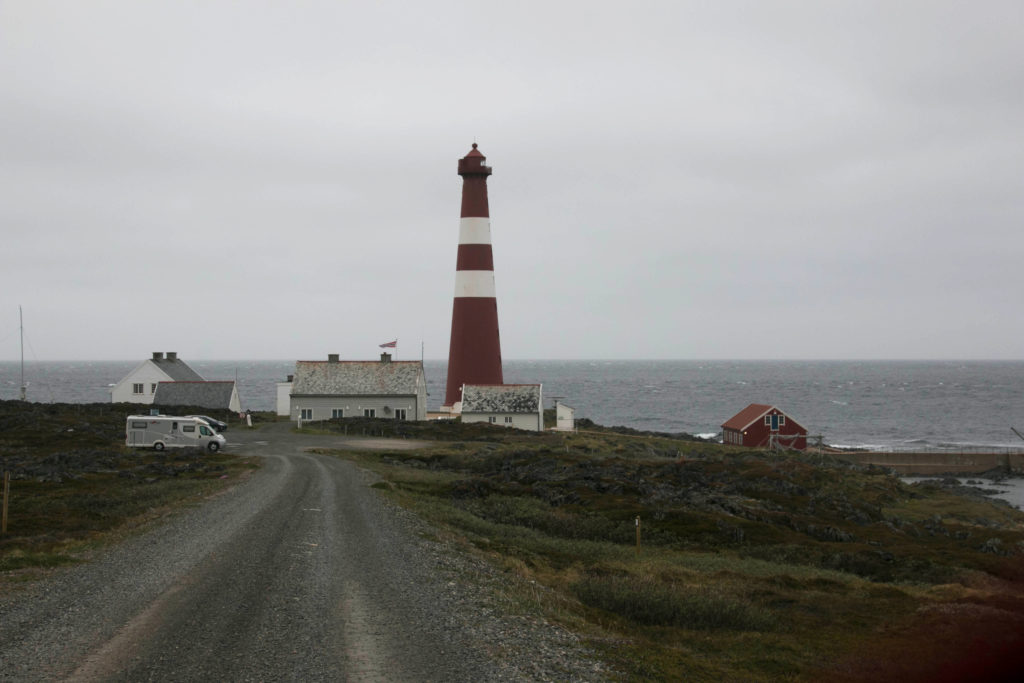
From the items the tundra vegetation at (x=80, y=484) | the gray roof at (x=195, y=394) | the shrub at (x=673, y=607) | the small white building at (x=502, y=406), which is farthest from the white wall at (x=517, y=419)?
the shrub at (x=673, y=607)

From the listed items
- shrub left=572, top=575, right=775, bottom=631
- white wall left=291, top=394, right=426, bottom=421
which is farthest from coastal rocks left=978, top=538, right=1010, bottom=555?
white wall left=291, top=394, right=426, bottom=421

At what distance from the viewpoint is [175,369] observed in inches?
3031

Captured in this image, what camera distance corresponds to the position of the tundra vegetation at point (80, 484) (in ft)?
63.1

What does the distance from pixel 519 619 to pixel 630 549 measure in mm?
11014

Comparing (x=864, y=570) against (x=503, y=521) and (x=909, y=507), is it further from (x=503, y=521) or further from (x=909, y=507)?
(x=909, y=507)

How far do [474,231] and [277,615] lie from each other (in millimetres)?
42062

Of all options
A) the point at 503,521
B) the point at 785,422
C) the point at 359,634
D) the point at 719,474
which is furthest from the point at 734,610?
the point at 785,422

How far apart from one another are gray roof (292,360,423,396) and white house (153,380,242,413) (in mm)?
10532

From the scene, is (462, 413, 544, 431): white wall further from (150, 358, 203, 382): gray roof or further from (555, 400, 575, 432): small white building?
(150, 358, 203, 382): gray roof

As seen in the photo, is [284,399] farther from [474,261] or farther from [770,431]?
[770,431]

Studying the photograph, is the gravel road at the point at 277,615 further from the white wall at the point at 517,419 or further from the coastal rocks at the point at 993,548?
the white wall at the point at 517,419

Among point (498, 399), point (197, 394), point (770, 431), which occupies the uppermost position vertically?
point (197, 394)

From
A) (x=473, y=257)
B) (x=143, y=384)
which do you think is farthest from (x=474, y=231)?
(x=143, y=384)

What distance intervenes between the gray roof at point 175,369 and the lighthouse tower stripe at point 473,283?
3317 centimetres
